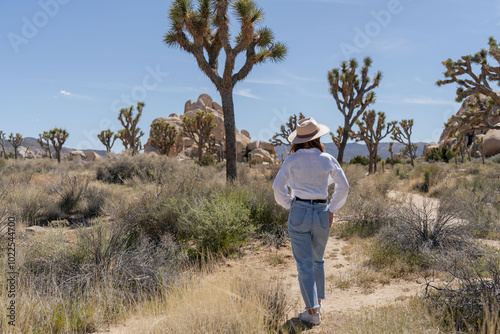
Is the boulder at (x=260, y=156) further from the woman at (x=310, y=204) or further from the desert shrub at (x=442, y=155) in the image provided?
the woman at (x=310, y=204)

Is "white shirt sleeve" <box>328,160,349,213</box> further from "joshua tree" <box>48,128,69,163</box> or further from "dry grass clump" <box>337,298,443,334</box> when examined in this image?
"joshua tree" <box>48,128,69,163</box>

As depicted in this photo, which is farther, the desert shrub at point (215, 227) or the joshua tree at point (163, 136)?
the joshua tree at point (163, 136)

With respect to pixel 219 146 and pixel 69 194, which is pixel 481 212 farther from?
pixel 219 146

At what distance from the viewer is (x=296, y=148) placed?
3.51 meters

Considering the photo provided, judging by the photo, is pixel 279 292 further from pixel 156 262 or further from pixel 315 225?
pixel 156 262

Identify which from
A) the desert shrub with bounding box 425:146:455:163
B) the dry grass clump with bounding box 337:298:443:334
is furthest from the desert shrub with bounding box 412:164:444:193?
the desert shrub with bounding box 425:146:455:163

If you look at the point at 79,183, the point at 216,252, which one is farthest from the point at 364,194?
the point at 79,183

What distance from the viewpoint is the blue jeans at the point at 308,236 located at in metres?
3.19

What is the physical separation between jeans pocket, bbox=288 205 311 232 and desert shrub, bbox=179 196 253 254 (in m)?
2.58

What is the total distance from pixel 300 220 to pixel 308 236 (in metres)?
0.19

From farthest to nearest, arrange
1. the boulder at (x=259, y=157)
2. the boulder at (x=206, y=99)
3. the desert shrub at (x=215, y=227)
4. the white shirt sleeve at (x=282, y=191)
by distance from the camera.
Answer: the boulder at (x=206, y=99) < the boulder at (x=259, y=157) < the desert shrub at (x=215, y=227) < the white shirt sleeve at (x=282, y=191)

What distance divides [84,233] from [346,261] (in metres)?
4.27

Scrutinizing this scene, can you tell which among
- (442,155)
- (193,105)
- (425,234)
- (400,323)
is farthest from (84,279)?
(193,105)

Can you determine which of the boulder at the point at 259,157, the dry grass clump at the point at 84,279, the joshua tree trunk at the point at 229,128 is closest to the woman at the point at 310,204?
the dry grass clump at the point at 84,279
